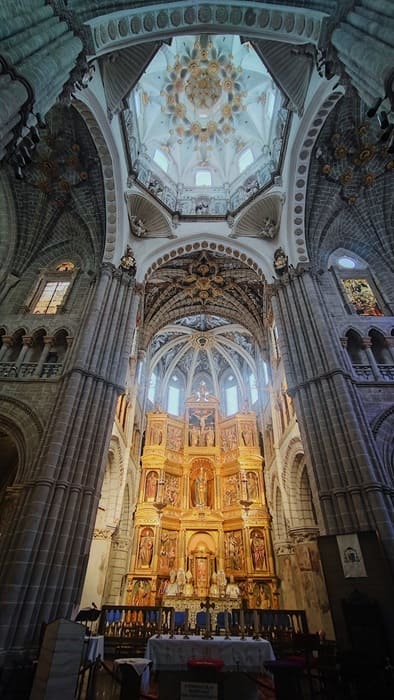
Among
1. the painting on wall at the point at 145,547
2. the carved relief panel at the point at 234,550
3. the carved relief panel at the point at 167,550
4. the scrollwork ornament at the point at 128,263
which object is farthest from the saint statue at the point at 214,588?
the scrollwork ornament at the point at 128,263

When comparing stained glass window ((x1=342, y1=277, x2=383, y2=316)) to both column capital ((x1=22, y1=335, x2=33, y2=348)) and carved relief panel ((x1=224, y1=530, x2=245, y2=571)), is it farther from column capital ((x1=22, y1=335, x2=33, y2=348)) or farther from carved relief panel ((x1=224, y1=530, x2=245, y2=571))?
carved relief panel ((x1=224, y1=530, x2=245, y2=571))

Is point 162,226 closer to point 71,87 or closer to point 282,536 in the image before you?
point 71,87

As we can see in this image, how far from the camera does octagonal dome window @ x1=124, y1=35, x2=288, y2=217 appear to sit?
59.7ft

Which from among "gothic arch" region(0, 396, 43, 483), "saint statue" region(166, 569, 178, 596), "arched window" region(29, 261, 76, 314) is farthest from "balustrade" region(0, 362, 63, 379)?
"saint statue" region(166, 569, 178, 596)

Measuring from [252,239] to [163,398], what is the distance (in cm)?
1256

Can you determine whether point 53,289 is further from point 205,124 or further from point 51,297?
point 205,124

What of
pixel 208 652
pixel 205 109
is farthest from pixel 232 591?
pixel 205 109

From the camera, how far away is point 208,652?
6883 mm

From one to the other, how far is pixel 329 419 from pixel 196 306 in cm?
1364

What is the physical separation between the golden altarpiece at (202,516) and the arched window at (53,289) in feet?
33.4

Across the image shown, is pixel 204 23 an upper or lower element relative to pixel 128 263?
upper

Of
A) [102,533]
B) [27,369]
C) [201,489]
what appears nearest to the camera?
[27,369]

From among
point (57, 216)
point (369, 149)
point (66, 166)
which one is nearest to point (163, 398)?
point (57, 216)

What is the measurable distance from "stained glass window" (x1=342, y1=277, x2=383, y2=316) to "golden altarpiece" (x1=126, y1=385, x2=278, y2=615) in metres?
10.3
